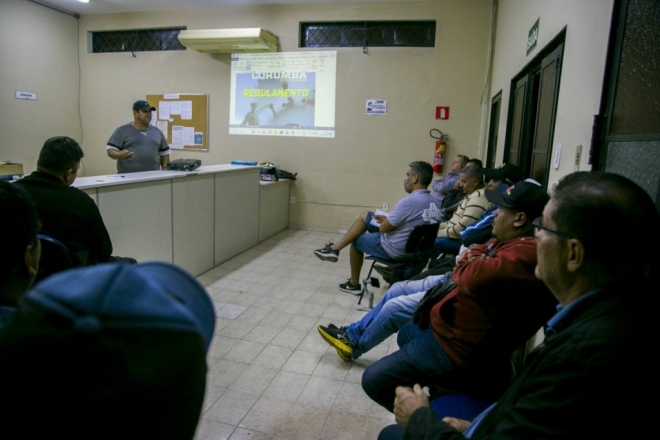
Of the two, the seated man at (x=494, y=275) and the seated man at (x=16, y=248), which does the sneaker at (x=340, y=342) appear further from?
the seated man at (x=16, y=248)

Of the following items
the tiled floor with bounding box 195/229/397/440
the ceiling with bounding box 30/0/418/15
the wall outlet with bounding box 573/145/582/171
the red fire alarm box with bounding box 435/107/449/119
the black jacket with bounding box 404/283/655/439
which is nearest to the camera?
the black jacket with bounding box 404/283/655/439

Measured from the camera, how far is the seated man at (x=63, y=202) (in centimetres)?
168

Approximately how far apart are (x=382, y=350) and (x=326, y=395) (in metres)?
0.60

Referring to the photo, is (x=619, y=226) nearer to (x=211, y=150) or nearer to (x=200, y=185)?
(x=200, y=185)

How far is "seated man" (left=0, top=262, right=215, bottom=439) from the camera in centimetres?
34

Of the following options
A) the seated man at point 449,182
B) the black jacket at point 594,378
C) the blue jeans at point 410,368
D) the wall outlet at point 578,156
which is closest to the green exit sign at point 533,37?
the wall outlet at point 578,156

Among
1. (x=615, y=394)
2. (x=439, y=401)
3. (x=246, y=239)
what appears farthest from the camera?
(x=246, y=239)

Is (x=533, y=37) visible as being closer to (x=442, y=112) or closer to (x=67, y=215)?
(x=442, y=112)

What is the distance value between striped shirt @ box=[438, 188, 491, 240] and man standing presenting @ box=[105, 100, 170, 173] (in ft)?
9.71

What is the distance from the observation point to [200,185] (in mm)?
3676

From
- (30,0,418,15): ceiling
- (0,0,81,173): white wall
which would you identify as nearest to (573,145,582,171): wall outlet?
(30,0,418,15): ceiling

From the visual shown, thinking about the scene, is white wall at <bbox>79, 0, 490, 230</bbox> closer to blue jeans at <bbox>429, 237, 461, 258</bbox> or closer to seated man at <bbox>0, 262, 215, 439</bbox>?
blue jeans at <bbox>429, 237, 461, 258</bbox>

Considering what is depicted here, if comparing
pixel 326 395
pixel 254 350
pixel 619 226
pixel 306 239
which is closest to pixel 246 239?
pixel 306 239

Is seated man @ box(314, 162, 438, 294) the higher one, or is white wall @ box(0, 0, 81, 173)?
white wall @ box(0, 0, 81, 173)
